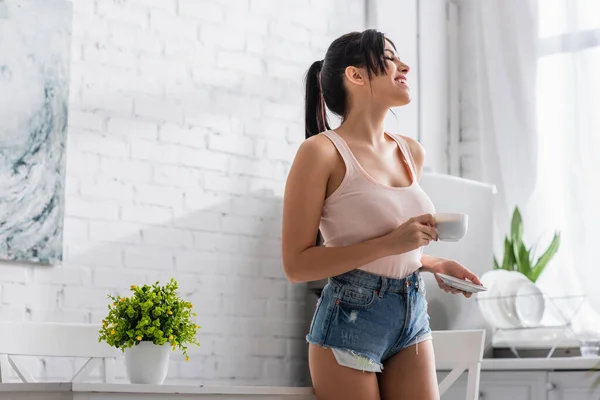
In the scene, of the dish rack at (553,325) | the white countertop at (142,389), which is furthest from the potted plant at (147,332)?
the dish rack at (553,325)

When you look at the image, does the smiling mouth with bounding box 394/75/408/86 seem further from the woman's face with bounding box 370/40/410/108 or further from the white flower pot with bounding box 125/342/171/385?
the white flower pot with bounding box 125/342/171/385

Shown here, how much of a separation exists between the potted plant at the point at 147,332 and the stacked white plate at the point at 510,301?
1.90m

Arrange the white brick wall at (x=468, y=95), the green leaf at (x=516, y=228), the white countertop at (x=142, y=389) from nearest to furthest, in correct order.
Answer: the white countertop at (x=142, y=389) < the green leaf at (x=516, y=228) < the white brick wall at (x=468, y=95)

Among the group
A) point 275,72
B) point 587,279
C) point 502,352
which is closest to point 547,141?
point 587,279

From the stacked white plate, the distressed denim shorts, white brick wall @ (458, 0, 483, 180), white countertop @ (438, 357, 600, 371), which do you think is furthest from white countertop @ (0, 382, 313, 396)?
white brick wall @ (458, 0, 483, 180)

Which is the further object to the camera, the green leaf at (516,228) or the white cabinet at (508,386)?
the green leaf at (516,228)

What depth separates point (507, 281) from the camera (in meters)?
3.67

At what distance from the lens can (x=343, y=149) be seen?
5.57ft

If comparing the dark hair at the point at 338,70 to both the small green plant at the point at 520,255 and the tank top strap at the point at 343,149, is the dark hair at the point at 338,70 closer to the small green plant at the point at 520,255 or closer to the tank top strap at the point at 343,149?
the tank top strap at the point at 343,149

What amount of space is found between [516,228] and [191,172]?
4.74 feet

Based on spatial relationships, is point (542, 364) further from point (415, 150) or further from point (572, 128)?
point (415, 150)

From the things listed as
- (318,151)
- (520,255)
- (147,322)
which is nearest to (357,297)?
(318,151)

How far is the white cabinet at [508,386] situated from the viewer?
320 centimetres

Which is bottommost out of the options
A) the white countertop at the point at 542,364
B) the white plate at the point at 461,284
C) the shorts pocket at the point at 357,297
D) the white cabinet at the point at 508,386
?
the white cabinet at the point at 508,386
